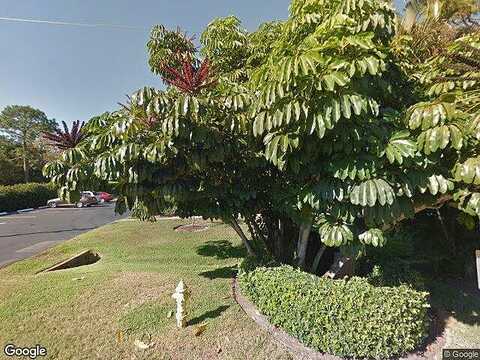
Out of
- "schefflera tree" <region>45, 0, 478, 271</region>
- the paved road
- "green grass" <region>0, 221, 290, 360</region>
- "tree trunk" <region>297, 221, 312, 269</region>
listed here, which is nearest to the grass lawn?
"green grass" <region>0, 221, 290, 360</region>

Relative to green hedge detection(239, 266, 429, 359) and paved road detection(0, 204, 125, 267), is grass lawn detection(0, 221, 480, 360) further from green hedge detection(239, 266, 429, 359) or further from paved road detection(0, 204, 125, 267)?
paved road detection(0, 204, 125, 267)

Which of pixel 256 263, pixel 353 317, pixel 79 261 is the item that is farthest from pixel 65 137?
pixel 79 261

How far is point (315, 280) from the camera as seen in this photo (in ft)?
12.6

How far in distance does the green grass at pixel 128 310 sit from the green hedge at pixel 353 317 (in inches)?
16.1

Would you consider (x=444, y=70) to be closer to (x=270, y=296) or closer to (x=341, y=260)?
(x=341, y=260)

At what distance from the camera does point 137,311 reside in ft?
14.1

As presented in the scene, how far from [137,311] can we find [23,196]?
24.8 meters

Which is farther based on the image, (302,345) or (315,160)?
(302,345)

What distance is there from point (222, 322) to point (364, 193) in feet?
8.01

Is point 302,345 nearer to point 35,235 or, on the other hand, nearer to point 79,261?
point 79,261

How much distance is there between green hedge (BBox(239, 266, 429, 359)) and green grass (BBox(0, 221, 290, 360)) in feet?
1.34

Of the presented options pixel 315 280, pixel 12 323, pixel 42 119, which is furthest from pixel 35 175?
pixel 315 280

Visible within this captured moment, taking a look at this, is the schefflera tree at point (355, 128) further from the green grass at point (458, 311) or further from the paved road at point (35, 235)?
the paved road at point (35, 235)

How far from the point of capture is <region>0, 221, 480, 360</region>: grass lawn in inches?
139
